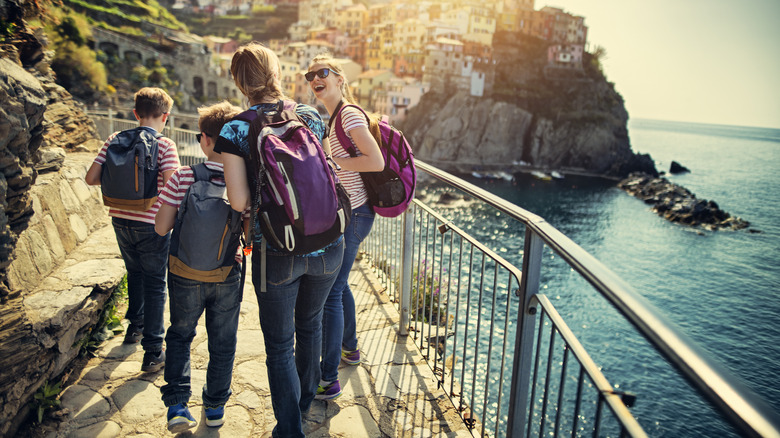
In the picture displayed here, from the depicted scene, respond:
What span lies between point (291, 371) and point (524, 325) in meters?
1.15

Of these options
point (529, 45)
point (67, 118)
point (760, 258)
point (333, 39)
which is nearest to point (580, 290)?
point (760, 258)

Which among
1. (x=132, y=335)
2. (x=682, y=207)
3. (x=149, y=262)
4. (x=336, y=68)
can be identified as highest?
(x=336, y=68)

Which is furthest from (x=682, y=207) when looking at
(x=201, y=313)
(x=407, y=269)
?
(x=201, y=313)

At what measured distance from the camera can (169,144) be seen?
126 inches

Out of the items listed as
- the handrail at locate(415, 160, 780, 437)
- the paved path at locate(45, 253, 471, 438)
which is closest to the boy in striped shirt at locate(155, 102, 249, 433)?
the paved path at locate(45, 253, 471, 438)

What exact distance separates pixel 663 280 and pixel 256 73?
38.4 metres

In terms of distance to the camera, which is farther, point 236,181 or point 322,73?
point 322,73

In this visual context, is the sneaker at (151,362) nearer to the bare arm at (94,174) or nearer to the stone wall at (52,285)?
the stone wall at (52,285)

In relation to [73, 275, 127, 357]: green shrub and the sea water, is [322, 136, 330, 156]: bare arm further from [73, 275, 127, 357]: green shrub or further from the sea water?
the sea water

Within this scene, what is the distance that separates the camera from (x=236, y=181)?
82.2 inches

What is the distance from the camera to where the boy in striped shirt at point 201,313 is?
8.00ft

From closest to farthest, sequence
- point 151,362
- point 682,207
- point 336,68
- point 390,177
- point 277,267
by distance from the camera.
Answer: point 277,267
point 336,68
point 390,177
point 151,362
point 682,207

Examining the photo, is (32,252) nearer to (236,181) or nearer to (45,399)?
(45,399)

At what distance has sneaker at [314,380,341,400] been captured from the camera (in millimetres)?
2950
